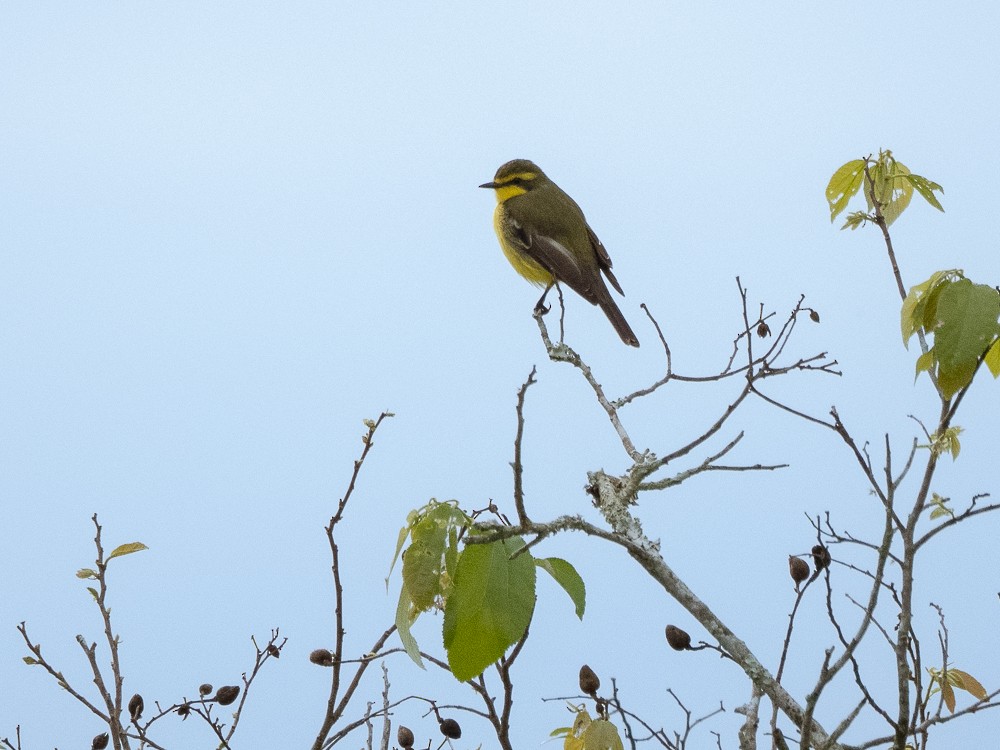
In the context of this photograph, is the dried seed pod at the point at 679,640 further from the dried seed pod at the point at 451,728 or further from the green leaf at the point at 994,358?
the green leaf at the point at 994,358

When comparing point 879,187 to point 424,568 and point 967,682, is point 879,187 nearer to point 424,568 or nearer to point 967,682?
point 967,682

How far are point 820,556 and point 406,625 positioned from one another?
1268 mm

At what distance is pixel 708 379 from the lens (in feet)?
12.7

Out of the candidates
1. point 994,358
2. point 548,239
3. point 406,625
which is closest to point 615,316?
point 548,239

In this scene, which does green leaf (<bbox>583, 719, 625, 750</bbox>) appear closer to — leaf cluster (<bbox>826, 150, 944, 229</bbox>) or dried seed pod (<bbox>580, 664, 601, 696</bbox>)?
dried seed pod (<bbox>580, 664, 601, 696</bbox>)

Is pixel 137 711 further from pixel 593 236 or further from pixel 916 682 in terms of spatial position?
pixel 593 236

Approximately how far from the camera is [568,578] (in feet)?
8.10

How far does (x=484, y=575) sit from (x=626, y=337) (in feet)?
12.7

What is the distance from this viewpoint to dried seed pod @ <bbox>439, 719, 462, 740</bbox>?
10.6ft

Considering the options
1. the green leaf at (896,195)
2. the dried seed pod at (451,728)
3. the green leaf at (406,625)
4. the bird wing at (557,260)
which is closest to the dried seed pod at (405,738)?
the dried seed pod at (451,728)

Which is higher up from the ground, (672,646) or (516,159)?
(516,159)

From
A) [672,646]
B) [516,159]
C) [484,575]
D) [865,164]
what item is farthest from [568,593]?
[516,159]

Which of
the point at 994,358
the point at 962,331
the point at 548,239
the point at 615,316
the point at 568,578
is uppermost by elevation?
the point at 548,239

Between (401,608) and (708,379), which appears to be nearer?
(401,608)
